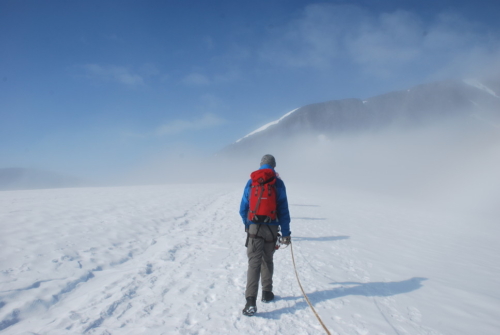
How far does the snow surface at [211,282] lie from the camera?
3670mm

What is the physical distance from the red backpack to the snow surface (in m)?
1.46

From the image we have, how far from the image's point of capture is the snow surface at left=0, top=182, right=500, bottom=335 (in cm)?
367

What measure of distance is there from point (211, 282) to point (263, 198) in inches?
94.4

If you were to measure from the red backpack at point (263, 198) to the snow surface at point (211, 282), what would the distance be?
146 cm

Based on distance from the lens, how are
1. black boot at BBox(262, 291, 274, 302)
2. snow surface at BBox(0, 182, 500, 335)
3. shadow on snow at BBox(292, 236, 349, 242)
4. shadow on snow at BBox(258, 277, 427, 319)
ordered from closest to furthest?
snow surface at BBox(0, 182, 500, 335), shadow on snow at BBox(258, 277, 427, 319), black boot at BBox(262, 291, 274, 302), shadow on snow at BBox(292, 236, 349, 242)

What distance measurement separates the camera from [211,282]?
5.09 m

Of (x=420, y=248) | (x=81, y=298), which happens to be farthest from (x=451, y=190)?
(x=81, y=298)

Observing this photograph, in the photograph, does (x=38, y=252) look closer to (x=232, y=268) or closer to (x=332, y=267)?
(x=232, y=268)

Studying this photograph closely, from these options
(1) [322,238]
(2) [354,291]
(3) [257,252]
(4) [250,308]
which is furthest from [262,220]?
(1) [322,238]

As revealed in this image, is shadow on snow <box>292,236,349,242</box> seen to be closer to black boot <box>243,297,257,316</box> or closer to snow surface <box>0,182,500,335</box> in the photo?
snow surface <box>0,182,500,335</box>

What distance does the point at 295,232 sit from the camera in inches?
420

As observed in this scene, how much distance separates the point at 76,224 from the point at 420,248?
41.9ft

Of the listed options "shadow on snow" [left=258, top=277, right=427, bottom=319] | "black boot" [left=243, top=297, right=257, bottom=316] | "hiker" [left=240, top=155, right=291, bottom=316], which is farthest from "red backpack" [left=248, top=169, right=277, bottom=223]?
"shadow on snow" [left=258, top=277, right=427, bottom=319]

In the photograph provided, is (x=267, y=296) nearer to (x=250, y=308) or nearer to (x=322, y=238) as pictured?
(x=250, y=308)
